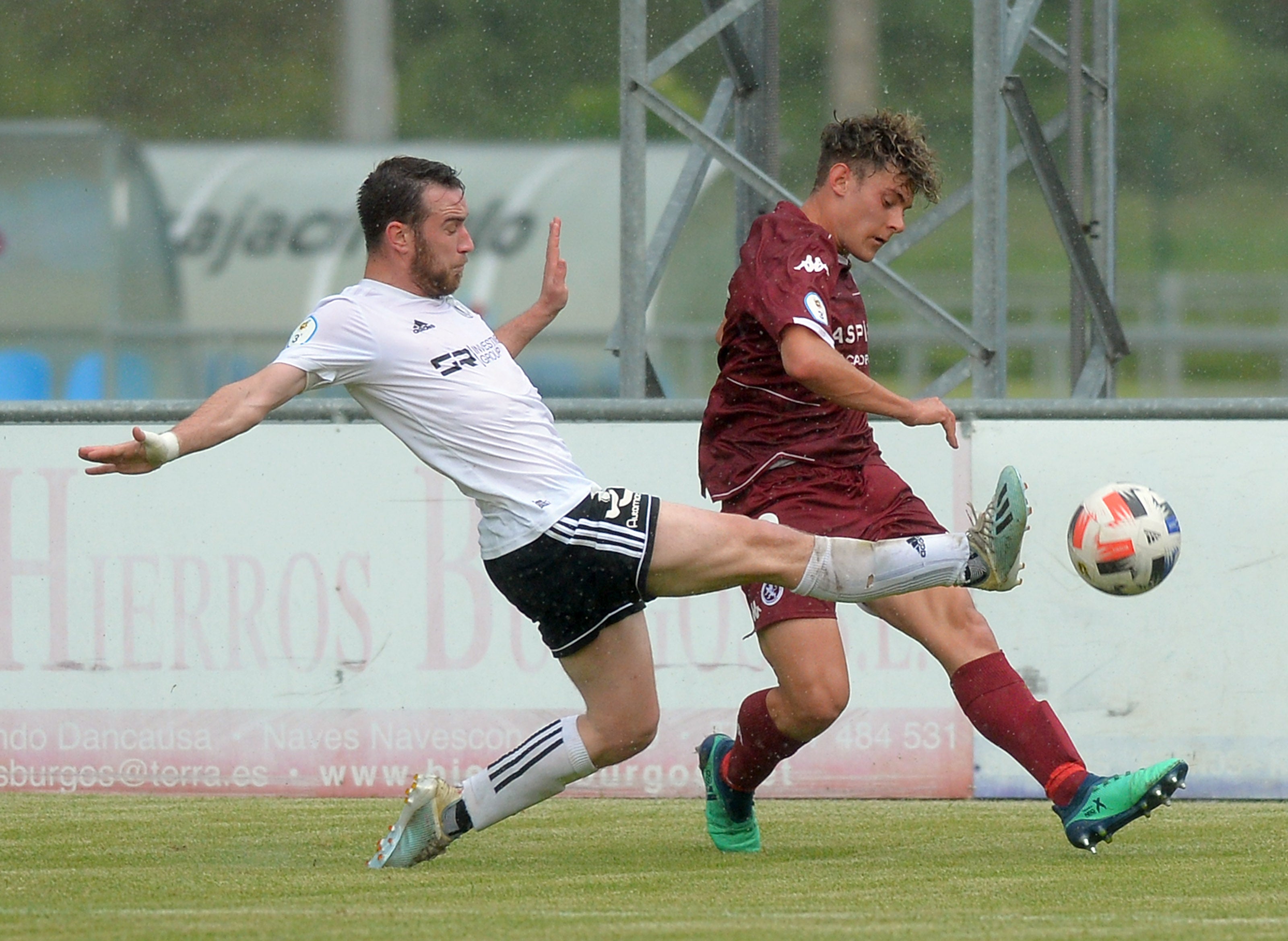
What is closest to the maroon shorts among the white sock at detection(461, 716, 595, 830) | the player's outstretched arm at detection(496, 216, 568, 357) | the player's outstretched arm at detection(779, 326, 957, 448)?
the player's outstretched arm at detection(779, 326, 957, 448)

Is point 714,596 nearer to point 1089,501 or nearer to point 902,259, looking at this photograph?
point 1089,501

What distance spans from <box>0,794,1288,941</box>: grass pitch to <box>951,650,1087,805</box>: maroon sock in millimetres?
214

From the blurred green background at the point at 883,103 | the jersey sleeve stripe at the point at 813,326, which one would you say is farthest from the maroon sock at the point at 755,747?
the blurred green background at the point at 883,103

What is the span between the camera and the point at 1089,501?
5.21 meters

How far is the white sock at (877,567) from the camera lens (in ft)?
15.7

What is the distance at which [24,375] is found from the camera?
14586 millimetres

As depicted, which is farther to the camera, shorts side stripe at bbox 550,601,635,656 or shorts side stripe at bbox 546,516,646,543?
shorts side stripe at bbox 550,601,635,656

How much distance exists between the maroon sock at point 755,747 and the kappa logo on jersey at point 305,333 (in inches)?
56.4

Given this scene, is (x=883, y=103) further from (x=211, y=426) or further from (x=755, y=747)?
(x=211, y=426)

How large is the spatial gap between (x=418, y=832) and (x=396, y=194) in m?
1.51

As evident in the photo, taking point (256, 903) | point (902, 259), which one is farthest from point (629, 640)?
point (902, 259)

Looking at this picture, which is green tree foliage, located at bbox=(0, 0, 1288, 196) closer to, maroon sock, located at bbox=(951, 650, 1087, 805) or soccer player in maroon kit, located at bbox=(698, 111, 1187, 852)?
soccer player in maroon kit, located at bbox=(698, 111, 1187, 852)

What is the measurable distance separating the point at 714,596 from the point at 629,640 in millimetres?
1583

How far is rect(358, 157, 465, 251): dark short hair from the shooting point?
4934mm
